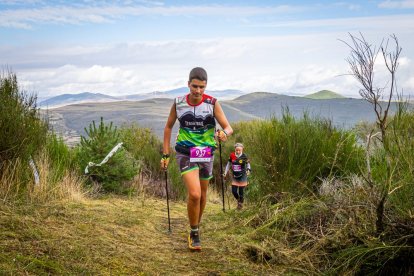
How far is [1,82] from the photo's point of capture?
298 inches

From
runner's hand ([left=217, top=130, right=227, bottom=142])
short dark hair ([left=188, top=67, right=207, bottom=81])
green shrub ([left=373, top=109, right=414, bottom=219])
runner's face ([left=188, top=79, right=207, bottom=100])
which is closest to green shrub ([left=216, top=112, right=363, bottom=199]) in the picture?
runner's hand ([left=217, top=130, right=227, bottom=142])

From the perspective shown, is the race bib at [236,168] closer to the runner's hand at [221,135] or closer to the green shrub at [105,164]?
the green shrub at [105,164]

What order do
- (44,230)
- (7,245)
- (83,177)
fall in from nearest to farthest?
1. (7,245)
2. (44,230)
3. (83,177)

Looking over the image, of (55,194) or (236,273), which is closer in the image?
(236,273)

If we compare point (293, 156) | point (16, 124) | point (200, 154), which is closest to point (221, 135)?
point (200, 154)

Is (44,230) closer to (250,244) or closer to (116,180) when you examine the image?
(250,244)

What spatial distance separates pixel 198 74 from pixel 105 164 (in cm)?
536

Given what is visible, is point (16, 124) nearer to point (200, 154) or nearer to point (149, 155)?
point (200, 154)

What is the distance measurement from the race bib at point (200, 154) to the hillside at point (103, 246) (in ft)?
3.71

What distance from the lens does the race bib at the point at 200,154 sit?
18.9 feet

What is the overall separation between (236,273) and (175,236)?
196cm

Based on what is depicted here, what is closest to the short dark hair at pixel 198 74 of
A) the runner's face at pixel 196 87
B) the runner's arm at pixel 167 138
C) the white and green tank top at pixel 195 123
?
the runner's face at pixel 196 87

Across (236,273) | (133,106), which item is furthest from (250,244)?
(133,106)

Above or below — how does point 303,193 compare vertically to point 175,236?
above
